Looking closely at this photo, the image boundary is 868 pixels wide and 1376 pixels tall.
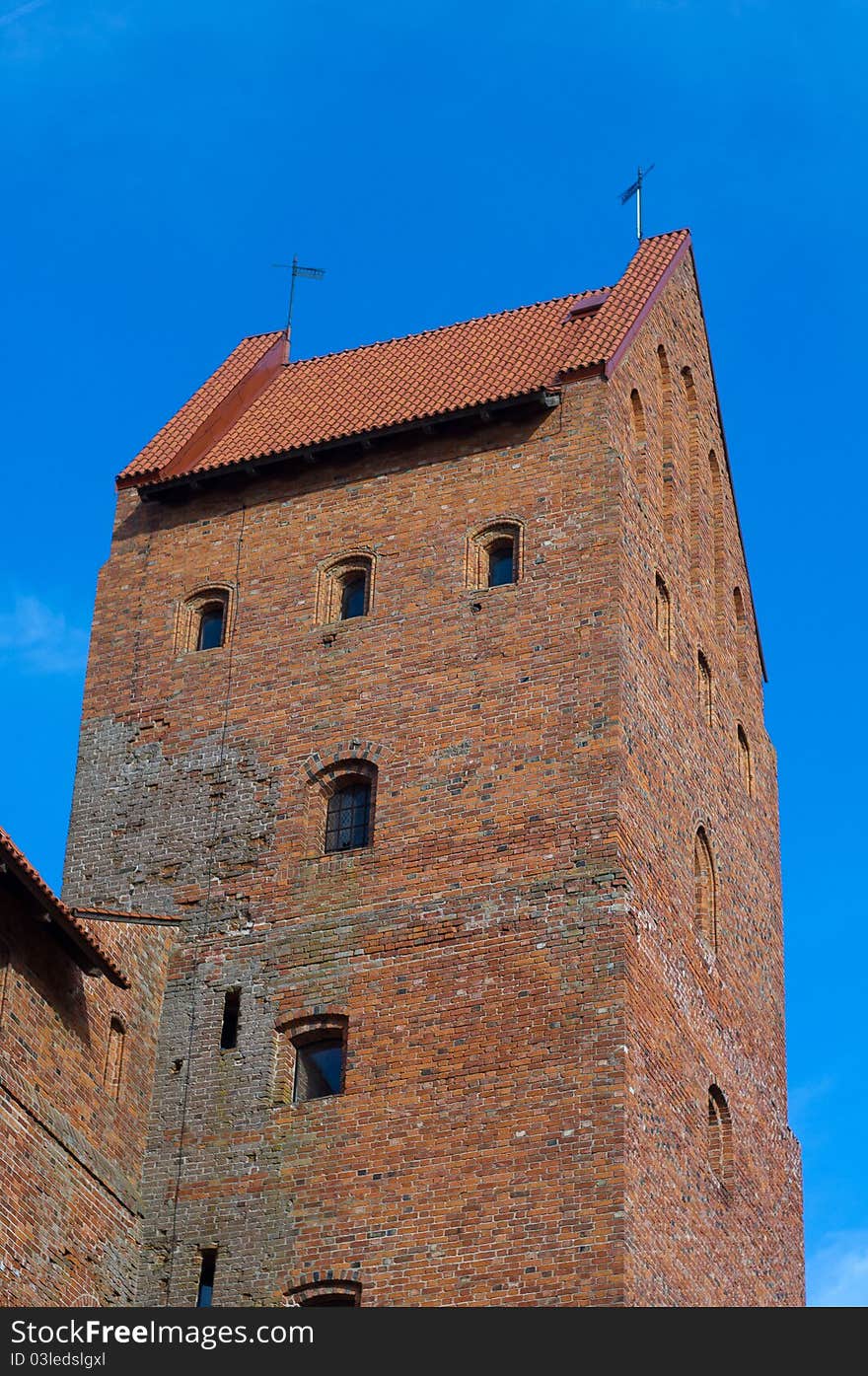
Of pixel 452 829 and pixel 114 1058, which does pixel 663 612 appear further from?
pixel 114 1058

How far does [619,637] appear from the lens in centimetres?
3634

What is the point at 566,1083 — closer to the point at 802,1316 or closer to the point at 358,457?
the point at 802,1316

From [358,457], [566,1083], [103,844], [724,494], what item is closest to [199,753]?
[103,844]

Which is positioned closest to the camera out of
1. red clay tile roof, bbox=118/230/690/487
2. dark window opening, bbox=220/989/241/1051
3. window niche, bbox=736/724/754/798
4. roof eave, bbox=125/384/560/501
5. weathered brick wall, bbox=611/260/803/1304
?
weathered brick wall, bbox=611/260/803/1304

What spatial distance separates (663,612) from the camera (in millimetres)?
39062

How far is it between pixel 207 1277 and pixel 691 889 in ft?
27.2

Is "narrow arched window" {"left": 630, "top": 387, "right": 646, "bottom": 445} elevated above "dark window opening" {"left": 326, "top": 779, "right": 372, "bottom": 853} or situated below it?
above

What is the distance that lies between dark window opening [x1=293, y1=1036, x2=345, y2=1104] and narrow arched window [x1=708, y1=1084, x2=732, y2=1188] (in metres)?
4.97

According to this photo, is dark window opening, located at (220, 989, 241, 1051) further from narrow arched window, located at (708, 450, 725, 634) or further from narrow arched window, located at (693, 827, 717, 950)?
narrow arched window, located at (708, 450, 725, 634)

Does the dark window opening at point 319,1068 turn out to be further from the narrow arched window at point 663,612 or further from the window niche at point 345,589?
the narrow arched window at point 663,612

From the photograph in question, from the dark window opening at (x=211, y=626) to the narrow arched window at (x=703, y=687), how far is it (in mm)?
6612

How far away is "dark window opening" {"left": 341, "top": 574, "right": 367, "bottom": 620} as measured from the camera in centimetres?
3841

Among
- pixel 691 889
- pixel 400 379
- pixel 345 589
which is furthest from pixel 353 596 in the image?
pixel 691 889

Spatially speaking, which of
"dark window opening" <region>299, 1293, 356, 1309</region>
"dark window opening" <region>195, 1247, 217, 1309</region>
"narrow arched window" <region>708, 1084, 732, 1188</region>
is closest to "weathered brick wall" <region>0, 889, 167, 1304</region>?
"dark window opening" <region>195, 1247, 217, 1309</region>
